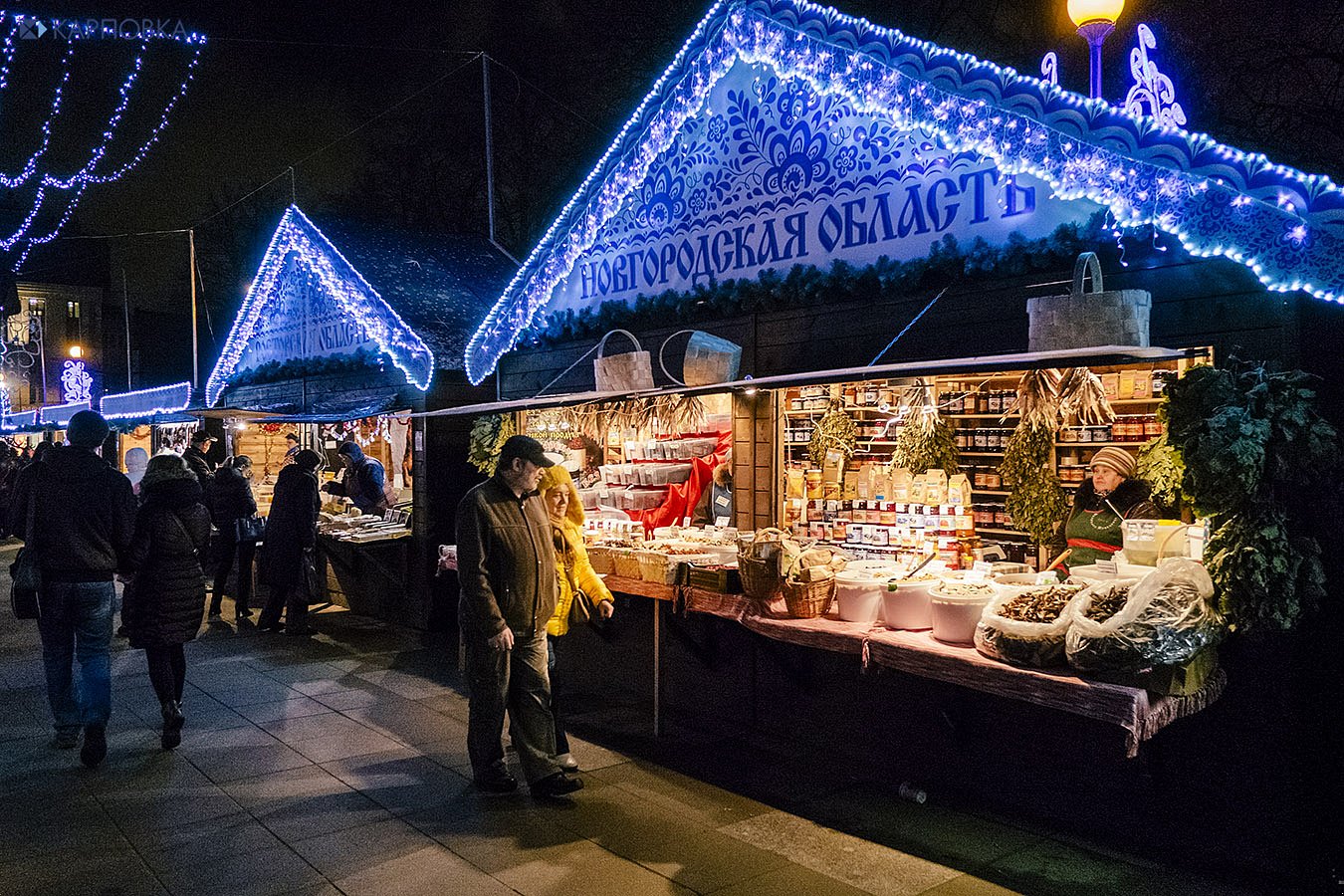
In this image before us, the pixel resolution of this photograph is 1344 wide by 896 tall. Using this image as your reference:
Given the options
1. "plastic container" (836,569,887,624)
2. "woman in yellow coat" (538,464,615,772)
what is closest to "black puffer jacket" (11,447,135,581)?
"woman in yellow coat" (538,464,615,772)

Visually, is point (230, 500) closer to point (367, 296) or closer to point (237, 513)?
point (237, 513)

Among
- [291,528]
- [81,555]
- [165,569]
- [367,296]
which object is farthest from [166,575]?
[367,296]

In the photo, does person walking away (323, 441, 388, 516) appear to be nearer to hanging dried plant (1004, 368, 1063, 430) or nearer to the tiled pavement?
the tiled pavement

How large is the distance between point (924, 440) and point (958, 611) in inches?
155

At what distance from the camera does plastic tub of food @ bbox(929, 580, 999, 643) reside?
5.15 metres

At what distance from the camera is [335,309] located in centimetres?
1334

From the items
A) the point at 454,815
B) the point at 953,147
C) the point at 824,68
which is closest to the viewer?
the point at 454,815

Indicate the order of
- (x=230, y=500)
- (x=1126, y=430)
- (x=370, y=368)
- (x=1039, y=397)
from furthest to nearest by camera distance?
(x=370, y=368), (x=230, y=500), (x=1126, y=430), (x=1039, y=397)

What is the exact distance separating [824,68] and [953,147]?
50.1 inches

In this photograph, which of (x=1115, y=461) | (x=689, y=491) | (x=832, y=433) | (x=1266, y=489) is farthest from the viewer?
(x=689, y=491)

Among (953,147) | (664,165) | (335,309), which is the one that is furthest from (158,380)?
(953,147)

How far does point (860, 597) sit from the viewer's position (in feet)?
18.7

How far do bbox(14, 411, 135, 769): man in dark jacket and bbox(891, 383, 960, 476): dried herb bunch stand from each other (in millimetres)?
6450

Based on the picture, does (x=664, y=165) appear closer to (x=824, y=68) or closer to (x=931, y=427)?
(x=824, y=68)
